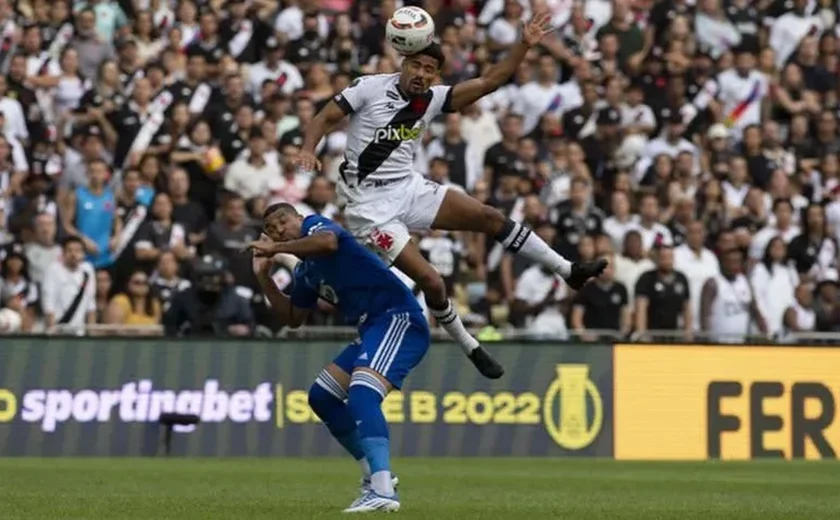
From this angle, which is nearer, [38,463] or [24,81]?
[38,463]

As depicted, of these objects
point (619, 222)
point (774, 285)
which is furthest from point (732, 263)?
point (619, 222)

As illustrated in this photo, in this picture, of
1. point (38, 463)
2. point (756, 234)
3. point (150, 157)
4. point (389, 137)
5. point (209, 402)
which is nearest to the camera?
point (389, 137)

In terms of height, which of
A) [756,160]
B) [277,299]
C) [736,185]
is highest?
[756,160]

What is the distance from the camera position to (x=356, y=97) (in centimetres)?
1574

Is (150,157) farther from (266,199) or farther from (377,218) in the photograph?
(377,218)

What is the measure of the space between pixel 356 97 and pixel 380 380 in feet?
8.22

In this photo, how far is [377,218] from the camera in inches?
629

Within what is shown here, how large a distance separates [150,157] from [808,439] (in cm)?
886

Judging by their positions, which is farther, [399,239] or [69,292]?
[69,292]

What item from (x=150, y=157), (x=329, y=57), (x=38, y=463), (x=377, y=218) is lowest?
(x=38, y=463)

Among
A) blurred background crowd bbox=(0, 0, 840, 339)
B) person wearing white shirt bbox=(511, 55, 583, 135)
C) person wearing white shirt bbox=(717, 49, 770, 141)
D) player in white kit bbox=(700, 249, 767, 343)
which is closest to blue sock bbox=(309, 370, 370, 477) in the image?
blurred background crowd bbox=(0, 0, 840, 339)

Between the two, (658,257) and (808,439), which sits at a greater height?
(658,257)

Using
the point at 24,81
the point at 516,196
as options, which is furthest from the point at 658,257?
the point at 24,81

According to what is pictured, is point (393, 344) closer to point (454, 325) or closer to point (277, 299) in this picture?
point (277, 299)
